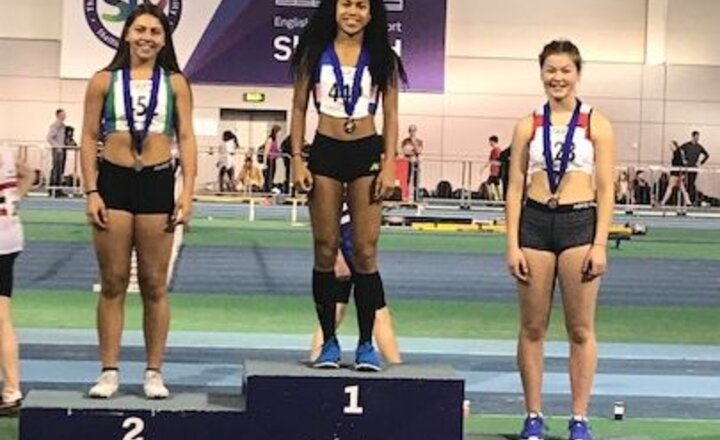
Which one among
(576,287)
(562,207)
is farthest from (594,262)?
(562,207)

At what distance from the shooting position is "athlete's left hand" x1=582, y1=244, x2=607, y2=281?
18.8ft

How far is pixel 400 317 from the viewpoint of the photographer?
11.9 meters

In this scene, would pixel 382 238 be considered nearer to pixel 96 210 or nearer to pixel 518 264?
pixel 518 264

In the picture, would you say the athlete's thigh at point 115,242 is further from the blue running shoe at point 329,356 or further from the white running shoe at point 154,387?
the blue running shoe at point 329,356

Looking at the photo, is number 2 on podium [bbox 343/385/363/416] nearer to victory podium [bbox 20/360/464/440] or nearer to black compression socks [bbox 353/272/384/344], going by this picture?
victory podium [bbox 20/360/464/440]

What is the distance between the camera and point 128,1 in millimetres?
31125

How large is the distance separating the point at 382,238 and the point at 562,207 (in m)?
13.8

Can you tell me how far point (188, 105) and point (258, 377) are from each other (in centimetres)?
129

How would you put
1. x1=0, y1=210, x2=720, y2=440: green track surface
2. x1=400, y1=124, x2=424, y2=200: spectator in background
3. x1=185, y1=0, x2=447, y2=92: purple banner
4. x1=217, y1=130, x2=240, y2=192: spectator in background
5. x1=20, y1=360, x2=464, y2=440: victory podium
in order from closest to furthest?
x1=20, y1=360, x2=464, y2=440: victory podium → x1=0, y1=210, x2=720, y2=440: green track surface → x1=400, y1=124, x2=424, y2=200: spectator in background → x1=217, y1=130, x2=240, y2=192: spectator in background → x1=185, y1=0, x2=447, y2=92: purple banner

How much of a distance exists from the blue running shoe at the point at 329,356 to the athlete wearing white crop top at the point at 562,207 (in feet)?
2.89

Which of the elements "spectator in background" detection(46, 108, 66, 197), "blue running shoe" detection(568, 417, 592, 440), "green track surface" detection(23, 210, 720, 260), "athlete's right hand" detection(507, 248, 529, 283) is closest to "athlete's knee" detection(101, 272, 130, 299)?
"athlete's right hand" detection(507, 248, 529, 283)

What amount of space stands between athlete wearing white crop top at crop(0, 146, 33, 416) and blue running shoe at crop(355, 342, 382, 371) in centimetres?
208

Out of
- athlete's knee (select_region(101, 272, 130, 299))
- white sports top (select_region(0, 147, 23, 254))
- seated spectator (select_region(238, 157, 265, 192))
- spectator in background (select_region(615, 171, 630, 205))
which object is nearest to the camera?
athlete's knee (select_region(101, 272, 130, 299))

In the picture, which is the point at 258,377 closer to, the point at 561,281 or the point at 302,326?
the point at 561,281
